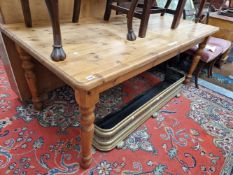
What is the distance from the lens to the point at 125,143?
4.06 ft

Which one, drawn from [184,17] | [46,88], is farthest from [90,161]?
[184,17]

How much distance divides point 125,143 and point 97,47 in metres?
0.66

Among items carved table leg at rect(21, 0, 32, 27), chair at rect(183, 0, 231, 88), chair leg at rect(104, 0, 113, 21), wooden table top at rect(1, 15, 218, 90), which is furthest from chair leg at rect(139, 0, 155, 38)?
chair at rect(183, 0, 231, 88)

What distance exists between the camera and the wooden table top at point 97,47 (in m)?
0.78

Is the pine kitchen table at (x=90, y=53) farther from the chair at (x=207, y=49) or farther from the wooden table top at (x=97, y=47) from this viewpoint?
the chair at (x=207, y=49)

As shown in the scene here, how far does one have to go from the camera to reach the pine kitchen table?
773mm

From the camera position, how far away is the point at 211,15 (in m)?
2.42

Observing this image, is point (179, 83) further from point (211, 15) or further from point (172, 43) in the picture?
point (211, 15)

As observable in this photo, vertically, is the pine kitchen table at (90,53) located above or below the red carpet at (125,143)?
above

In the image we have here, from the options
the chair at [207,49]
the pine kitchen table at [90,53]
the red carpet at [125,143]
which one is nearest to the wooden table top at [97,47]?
the pine kitchen table at [90,53]

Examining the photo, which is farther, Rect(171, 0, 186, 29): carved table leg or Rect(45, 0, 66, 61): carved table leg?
Rect(171, 0, 186, 29): carved table leg

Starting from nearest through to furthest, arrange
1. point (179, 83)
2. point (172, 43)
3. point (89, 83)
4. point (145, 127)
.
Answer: point (89, 83) < point (172, 43) < point (145, 127) < point (179, 83)

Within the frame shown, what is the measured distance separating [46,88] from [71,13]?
0.65 m

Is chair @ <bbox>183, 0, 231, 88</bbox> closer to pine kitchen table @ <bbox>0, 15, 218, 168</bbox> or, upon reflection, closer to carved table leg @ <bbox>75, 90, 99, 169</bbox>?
pine kitchen table @ <bbox>0, 15, 218, 168</bbox>
